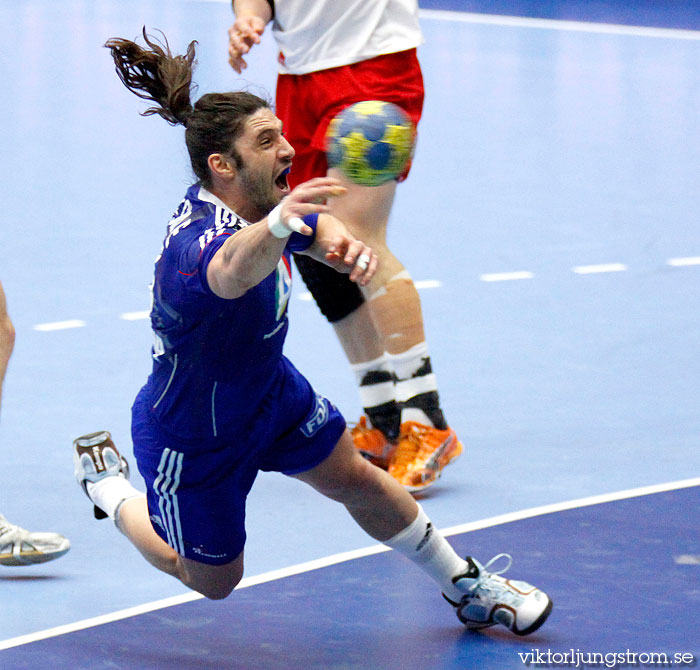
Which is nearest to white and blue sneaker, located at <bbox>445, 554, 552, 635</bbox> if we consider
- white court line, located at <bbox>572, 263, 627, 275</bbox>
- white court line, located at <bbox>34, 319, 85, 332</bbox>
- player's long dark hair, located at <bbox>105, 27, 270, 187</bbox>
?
player's long dark hair, located at <bbox>105, 27, 270, 187</bbox>

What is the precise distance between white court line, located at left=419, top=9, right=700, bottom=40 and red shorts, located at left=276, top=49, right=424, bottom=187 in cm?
1060

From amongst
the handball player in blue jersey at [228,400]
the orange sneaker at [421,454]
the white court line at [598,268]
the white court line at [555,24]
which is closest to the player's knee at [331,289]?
→ the orange sneaker at [421,454]

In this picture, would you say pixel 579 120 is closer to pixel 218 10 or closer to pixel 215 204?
pixel 218 10

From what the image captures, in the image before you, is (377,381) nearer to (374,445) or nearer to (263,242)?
(374,445)

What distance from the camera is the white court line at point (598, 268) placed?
716 centimetres

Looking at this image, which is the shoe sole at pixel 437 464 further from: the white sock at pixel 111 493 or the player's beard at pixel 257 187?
the player's beard at pixel 257 187

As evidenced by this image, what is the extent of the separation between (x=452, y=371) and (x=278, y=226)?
123 inches

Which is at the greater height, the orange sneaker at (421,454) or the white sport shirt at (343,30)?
the white sport shirt at (343,30)

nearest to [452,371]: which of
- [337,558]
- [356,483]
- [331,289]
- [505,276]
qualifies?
[331,289]

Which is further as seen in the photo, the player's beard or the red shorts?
the red shorts

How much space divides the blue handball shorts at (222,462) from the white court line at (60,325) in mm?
2694

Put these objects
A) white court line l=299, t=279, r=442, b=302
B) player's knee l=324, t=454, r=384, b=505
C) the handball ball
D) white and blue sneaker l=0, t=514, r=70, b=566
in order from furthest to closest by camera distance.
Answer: white court line l=299, t=279, r=442, b=302 < white and blue sneaker l=0, t=514, r=70, b=566 < player's knee l=324, t=454, r=384, b=505 < the handball ball

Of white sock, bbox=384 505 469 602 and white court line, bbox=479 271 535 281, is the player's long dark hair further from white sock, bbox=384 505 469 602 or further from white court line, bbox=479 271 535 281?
white court line, bbox=479 271 535 281

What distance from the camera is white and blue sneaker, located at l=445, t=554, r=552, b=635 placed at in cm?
362
